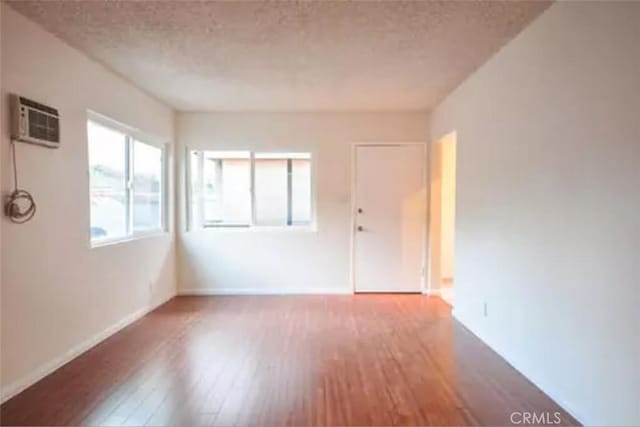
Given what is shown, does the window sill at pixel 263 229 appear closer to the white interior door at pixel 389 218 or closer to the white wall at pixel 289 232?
the white wall at pixel 289 232

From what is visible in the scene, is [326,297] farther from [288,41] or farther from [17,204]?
[17,204]

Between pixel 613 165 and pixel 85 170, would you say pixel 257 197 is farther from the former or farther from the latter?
pixel 613 165

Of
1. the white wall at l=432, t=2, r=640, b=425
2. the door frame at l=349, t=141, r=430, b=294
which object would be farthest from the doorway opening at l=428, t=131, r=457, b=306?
the white wall at l=432, t=2, r=640, b=425

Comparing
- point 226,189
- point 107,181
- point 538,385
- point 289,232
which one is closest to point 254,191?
point 226,189

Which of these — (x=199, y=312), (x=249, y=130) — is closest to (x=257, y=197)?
(x=249, y=130)

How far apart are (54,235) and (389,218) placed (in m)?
3.83

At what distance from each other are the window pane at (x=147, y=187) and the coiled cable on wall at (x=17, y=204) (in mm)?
1710

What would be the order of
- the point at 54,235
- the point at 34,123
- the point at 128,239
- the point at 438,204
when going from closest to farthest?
the point at 34,123 < the point at 54,235 < the point at 128,239 < the point at 438,204

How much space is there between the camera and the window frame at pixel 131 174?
12.6ft

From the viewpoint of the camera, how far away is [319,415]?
2.48 m

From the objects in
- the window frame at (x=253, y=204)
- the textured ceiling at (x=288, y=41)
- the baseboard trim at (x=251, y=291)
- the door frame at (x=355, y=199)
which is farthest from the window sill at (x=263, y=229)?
the textured ceiling at (x=288, y=41)

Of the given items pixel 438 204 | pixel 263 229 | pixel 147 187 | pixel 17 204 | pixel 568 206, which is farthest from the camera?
pixel 263 229

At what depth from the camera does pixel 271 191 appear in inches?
231

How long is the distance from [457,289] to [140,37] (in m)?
3.65
